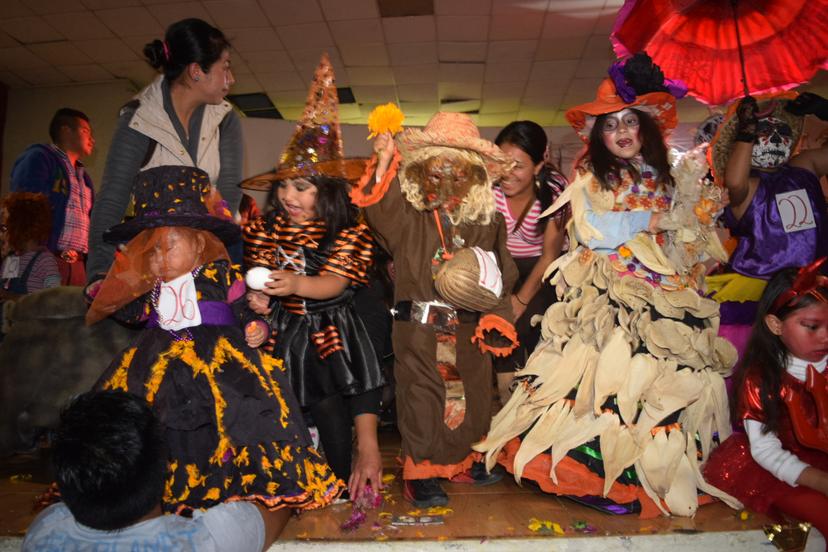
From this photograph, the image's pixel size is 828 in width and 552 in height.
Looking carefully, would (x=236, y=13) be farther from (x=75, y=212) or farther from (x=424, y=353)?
(x=424, y=353)

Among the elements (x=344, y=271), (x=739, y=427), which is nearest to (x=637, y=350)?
(x=739, y=427)

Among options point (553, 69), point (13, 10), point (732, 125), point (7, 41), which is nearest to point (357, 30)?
point (553, 69)

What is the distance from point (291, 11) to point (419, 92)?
8.82ft

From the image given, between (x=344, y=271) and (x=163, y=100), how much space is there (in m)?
1.00

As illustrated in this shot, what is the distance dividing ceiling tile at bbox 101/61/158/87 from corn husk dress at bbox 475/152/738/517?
731 centimetres

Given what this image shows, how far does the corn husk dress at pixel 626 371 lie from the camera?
248cm

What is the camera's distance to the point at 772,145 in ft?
10.6

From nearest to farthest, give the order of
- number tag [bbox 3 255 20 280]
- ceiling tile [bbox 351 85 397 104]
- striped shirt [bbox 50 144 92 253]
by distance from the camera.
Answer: number tag [bbox 3 255 20 280], striped shirt [bbox 50 144 92 253], ceiling tile [bbox 351 85 397 104]

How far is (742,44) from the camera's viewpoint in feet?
9.73

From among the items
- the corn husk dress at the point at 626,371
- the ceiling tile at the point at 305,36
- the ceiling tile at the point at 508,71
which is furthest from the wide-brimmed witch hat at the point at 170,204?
the ceiling tile at the point at 508,71

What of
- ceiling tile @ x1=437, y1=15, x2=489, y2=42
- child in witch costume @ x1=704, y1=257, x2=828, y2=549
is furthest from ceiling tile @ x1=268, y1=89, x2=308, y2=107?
child in witch costume @ x1=704, y1=257, x2=828, y2=549

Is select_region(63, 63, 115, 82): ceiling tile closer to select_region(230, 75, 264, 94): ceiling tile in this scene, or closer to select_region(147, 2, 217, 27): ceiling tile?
select_region(230, 75, 264, 94): ceiling tile

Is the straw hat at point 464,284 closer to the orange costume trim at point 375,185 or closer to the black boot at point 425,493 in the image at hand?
the orange costume trim at point 375,185

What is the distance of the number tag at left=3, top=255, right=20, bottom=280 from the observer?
411 cm
